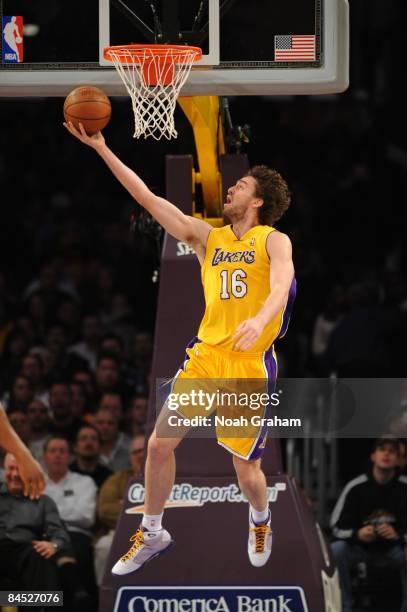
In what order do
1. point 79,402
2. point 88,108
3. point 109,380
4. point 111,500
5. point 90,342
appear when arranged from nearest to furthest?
point 88,108, point 111,500, point 79,402, point 109,380, point 90,342

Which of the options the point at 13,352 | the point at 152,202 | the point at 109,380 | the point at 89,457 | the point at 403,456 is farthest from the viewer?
the point at 13,352

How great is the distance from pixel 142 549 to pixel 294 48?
3.26 meters

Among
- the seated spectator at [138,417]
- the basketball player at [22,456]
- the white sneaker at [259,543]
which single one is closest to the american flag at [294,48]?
the basketball player at [22,456]

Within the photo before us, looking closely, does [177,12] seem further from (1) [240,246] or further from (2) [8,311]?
(2) [8,311]

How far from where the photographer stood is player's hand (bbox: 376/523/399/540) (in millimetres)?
10055

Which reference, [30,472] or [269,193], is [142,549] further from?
[269,193]

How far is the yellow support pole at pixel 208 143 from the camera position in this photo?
923 cm

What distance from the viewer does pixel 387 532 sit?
10055mm

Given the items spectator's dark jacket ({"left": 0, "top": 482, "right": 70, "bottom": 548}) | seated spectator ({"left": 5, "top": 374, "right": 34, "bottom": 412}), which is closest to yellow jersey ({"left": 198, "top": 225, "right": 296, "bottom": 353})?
spectator's dark jacket ({"left": 0, "top": 482, "right": 70, "bottom": 548})

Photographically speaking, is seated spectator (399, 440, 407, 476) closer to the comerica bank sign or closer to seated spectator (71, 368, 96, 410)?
the comerica bank sign

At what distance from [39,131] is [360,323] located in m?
6.51

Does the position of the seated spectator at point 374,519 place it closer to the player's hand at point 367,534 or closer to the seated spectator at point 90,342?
the player's hand at point 367,534

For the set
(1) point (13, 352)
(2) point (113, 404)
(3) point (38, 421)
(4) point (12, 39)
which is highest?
(4) point (12, 39)

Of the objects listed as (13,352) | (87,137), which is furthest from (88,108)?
(13,352)
